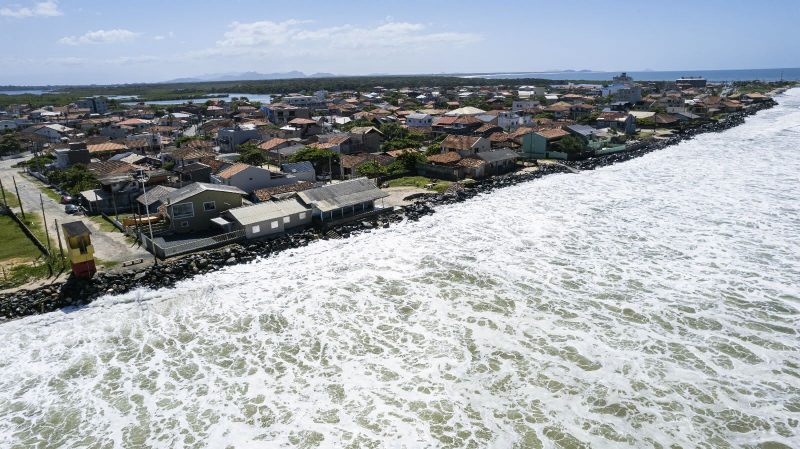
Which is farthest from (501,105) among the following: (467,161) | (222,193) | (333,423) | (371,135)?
(333,423)

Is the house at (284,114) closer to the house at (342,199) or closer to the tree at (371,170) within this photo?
the tree at (371,170)

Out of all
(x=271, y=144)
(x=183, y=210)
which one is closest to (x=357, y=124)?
(x=271, y=144)

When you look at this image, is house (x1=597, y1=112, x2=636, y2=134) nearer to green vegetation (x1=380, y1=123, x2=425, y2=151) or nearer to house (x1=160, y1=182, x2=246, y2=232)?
green vegetation (x1=380, y1=123, x2=425, y2=151)

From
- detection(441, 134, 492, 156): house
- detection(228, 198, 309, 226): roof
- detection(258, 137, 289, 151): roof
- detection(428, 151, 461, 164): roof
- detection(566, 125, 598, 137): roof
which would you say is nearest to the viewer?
detection(228, 198, 309, 226): roof

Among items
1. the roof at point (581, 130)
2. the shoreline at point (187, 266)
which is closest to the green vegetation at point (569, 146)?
Result: the roof at point (581, 130)

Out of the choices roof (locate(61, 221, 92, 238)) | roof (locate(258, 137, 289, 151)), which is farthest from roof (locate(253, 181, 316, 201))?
roof (locate(258, 137, 289, 151))
